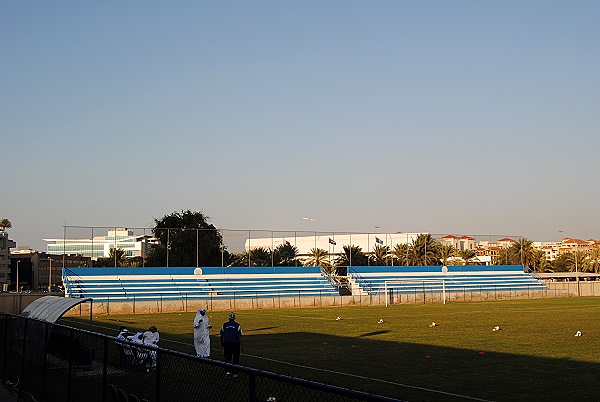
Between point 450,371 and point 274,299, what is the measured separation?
148ft

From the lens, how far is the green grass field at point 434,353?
1839 centimetres

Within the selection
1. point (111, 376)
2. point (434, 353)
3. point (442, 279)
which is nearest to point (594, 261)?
point (442, 279)

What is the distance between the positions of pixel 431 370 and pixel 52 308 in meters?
10.9

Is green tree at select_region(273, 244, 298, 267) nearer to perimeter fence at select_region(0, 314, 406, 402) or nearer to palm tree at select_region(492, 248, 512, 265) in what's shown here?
palm tree at select_region(492, 248, 512, 265)

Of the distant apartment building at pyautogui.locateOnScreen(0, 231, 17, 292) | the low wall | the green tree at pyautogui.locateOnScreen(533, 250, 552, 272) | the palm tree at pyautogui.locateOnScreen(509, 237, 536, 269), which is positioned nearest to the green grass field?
the low wall

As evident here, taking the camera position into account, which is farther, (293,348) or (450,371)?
(293,348)

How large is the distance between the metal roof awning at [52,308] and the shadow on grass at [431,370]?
5.70m

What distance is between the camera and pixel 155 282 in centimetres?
6938

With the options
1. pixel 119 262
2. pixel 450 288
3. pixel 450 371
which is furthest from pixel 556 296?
pixel 119 262

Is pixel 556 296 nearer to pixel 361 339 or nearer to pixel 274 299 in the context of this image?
pixel 274 299

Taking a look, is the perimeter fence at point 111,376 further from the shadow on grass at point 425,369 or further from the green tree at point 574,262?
the green tree at point 574,262

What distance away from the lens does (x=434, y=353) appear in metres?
26.2

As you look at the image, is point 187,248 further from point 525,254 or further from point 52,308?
point 52,308

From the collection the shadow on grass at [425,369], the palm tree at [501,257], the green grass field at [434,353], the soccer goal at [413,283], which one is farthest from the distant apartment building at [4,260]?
the shadow on grass at [425,369]
